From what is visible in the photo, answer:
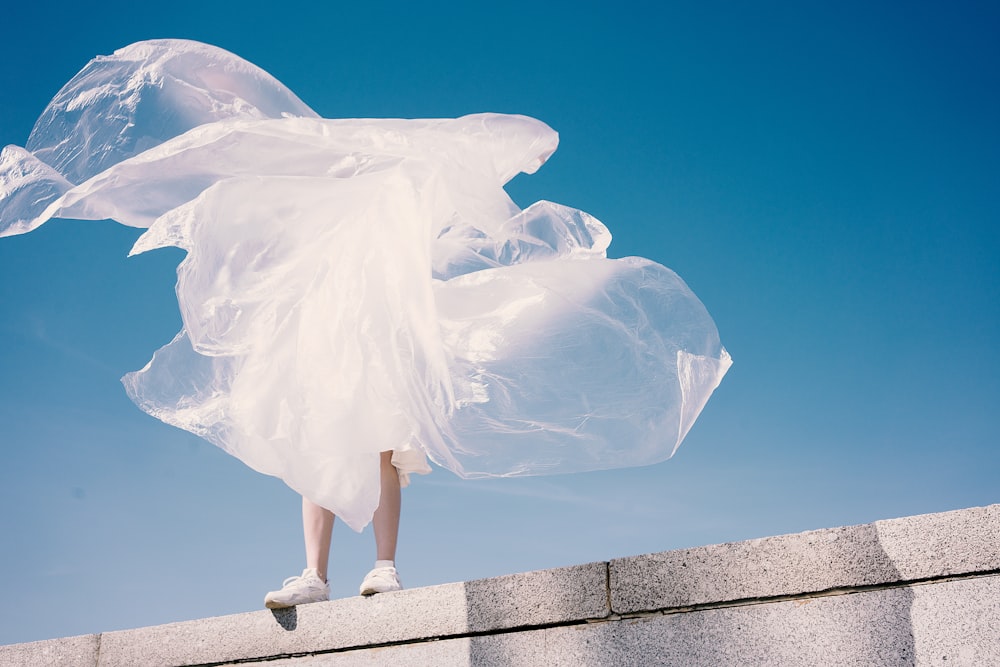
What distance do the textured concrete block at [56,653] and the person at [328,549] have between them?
0.77 metres

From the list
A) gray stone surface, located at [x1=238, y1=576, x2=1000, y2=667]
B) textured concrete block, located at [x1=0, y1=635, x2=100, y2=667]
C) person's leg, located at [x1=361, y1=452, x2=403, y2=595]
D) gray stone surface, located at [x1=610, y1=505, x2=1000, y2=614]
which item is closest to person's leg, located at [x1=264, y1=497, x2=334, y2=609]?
person's leg, located at [x1=361, y1=452, x2=403, y2=595]

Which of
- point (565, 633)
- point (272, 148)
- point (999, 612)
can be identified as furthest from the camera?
point (272, 148)

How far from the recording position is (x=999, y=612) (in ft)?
6.72

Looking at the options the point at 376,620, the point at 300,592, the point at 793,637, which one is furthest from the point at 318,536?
the point at 793,637

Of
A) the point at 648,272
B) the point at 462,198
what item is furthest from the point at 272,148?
the point at 648,272

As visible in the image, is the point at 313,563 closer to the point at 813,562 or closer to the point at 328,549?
the point at 328,549

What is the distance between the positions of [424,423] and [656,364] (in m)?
0.74

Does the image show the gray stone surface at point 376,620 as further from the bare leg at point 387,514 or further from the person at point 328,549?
the bare leg at point 387,514

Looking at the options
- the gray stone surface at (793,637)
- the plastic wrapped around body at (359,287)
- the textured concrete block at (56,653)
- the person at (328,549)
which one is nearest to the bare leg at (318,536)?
the person at (328,549)

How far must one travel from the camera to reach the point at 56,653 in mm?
3420

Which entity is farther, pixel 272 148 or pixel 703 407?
pixel 272 148

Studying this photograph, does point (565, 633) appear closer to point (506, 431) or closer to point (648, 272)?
point (506, 431)

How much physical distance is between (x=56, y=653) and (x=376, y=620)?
4.34ft

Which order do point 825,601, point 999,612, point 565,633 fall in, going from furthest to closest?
point 565,633 < point 825,601 < point 999,612
